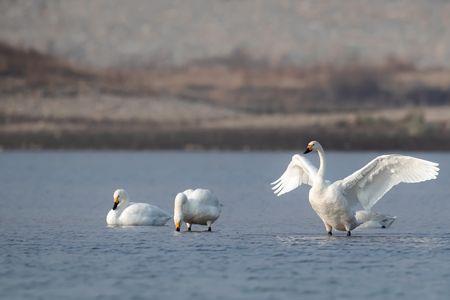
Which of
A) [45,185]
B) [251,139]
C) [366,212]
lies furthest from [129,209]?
[251,139]

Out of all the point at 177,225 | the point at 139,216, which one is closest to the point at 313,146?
the point at 177,225

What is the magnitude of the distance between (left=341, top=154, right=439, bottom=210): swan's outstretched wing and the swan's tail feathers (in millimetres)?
1594

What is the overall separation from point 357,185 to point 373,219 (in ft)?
6.55

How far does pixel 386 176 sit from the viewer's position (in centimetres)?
2353

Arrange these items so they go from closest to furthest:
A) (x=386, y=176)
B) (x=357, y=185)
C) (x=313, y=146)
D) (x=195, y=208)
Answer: (x=357, y=185)
(x=386, y=176)
(x=195, y=208)
(x=313, y=146)

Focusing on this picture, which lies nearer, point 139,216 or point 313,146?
point 313,146

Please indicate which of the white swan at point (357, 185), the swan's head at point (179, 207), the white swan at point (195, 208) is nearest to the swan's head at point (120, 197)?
the white swan at point (195, 208)

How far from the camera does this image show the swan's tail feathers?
82.4 feet

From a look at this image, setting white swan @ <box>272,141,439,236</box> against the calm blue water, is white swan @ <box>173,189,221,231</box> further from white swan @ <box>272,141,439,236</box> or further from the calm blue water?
white swan @ <box>272,141,439,236</box>

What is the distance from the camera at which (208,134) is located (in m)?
87.8

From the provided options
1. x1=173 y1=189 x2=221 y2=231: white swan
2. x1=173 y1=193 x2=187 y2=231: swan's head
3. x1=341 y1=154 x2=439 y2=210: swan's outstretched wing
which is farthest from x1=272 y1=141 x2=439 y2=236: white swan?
x1=173 y1=193 x2=187 y2=231: swan's head

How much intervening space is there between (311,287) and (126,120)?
77.3 m

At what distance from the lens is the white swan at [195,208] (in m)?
23.8

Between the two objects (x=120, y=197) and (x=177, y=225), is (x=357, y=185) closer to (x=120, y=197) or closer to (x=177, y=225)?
(x=177, y=225)
